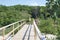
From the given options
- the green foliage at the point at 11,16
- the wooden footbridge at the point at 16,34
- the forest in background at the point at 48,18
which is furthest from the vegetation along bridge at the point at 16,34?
the green foliage at the point at 11,16

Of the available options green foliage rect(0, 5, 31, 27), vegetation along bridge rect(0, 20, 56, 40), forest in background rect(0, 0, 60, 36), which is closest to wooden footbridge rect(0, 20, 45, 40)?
vegetation along bridge rect(0, 20, 56, 40)

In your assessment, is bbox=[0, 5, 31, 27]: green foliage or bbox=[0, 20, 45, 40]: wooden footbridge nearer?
bbox=[0, 20, 45, 40]: wooden footbridge

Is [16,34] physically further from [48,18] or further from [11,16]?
[11,16]

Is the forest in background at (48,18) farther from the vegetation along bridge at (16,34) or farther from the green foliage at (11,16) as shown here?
the vegetation along bridge at (16,34)

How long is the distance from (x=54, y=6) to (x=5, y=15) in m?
49.6

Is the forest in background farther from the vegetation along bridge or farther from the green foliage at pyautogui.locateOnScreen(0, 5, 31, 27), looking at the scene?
the vegetation along bridge

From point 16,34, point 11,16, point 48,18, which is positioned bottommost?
point 11,16

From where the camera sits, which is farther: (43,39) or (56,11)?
(56,11)

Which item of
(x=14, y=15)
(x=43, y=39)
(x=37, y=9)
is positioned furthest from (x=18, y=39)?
(x=37, y=9)

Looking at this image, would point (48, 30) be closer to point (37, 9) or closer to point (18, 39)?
point (18, 39)

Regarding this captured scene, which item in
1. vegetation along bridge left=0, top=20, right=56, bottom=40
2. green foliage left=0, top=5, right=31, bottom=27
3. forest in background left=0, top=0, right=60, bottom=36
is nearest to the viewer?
A: forest in background left=0, top=0, right=60, bottom=36

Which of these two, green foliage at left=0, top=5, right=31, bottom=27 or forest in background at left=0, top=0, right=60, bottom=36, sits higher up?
forest in background at left=0, top=0, right=60, bottom=36

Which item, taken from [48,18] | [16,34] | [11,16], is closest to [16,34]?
[16,34]

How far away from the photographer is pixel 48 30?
3158cm
